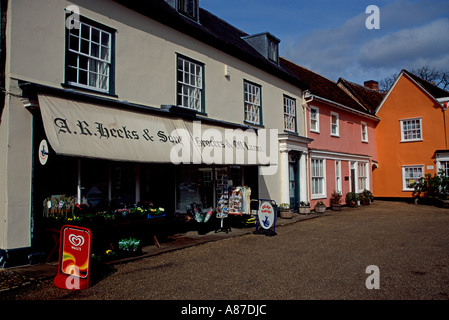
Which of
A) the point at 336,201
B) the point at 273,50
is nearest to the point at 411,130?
the point at 336,201

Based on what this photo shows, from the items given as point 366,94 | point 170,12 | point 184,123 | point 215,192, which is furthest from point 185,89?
point 366,94

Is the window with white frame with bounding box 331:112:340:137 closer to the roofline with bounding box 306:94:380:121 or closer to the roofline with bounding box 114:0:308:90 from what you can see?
the roofline with bounding box 306:94:380:121

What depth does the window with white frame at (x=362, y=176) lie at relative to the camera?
21336mm

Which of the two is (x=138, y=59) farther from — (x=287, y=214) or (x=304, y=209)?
(x=304, y=209)

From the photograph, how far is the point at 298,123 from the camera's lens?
16.1 meters

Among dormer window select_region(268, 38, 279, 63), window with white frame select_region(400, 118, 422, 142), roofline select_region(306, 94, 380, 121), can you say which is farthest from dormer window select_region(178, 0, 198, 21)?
window with white frame select_region(400, 118, 422, 142)

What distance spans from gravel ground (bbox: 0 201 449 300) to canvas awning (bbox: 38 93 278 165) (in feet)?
7.57

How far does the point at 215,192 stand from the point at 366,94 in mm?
19816

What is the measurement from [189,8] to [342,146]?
12.5 meters

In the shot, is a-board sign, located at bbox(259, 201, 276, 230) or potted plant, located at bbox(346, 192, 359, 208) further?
potted plant, located at bbox(346, 192, 359, 208)

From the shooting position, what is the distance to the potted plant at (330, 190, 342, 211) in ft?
56.8

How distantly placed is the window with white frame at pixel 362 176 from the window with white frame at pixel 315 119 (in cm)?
561

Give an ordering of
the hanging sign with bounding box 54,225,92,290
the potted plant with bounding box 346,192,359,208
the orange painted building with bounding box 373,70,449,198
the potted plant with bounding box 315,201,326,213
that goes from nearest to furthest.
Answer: the hanging sign with bounding box 54,225,92,290 → the potted plant with bounding box 315,201,326,213 → the potted plant with bounding box 346,192,359,208 → the orange painted building with bounding box 373,70,449,198

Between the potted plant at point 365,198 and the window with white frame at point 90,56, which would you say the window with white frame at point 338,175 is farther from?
the window with white frame at point 90,56
